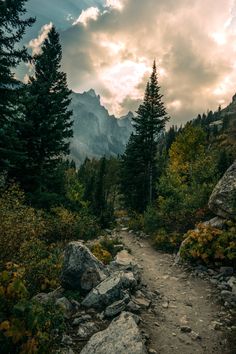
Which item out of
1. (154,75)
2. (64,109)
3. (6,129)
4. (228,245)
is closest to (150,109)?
(154,75)

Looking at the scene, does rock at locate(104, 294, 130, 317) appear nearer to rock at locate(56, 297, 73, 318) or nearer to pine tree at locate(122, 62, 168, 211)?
rock at locate(56, 297, 73, 318)

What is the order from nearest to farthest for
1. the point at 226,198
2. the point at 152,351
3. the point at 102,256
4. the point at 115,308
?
the point at 152,351, the point at 115,308, the point at 102,256, the point at 226,198

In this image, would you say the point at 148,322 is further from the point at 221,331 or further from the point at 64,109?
the point at 64,109

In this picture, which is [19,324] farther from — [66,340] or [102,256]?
[102,256]

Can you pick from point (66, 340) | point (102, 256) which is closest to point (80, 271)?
point (66, 340)

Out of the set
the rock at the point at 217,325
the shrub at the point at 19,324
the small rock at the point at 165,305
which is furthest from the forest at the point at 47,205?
the rock at the point at 217,325

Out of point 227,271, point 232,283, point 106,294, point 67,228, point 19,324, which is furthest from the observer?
point 67,228

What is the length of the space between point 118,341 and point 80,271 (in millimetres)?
3018

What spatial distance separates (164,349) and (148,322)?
111cm

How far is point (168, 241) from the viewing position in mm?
15578

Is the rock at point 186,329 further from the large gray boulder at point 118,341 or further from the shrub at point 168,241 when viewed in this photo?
the shrub at point 168,241

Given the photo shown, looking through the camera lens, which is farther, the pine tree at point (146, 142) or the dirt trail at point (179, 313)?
the pine tree at point (146, 142)

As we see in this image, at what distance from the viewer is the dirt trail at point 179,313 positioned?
239 inches

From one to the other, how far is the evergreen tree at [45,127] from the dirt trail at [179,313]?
11.3m
